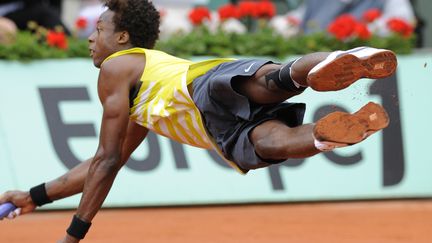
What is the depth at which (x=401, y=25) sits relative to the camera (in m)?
9.72

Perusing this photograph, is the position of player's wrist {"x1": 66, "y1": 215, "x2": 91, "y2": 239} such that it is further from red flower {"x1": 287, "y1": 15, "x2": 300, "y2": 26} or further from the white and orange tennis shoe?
red flower {"x1": 287, "y1": 15, "x2": 300, "y2": 26}

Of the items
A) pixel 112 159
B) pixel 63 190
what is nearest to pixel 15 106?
pixel 63 190

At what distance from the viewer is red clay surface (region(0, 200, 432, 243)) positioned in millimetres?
7594

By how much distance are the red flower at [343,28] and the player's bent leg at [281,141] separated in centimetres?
425

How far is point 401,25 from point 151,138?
2.93 m

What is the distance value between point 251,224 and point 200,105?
292 cm

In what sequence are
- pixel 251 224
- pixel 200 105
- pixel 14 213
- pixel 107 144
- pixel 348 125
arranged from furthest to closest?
pixel 251 224 → pixel 14 213 → pixel 107 144 → pixel 200 105 → pixel 348 125

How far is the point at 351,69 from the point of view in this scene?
4930mm

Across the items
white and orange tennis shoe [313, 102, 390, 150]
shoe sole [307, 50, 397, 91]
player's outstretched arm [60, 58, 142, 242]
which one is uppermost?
shoe sole [307, 50, 397, 91]

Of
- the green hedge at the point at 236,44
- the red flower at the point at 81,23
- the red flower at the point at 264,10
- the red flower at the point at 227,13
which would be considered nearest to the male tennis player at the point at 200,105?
the green hedge at the point at 236,44

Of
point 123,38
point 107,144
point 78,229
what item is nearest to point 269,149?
point 107,144

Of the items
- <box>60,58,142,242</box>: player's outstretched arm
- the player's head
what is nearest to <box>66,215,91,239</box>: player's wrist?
<box>60,58,142,242</box>: player's outstretched arm

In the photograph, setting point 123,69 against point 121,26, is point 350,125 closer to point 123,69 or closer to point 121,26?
point 123,69

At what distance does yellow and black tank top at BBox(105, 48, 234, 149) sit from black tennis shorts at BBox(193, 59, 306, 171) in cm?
8
